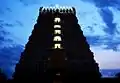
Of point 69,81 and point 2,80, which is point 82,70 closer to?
point 69,81

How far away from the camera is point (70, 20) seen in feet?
244

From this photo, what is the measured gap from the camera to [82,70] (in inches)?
2557

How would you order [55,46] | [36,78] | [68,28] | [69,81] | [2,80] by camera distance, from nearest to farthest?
1. [55,46]
2. [2,80]
3. [69,81]
4. [36,78]
5. [68,28]

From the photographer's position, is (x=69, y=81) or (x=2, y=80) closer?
(x=2, y=80)

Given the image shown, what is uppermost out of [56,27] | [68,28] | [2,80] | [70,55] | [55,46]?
[68,28]

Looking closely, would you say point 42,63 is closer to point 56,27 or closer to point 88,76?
point 88,76

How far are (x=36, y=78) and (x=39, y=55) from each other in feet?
25.8

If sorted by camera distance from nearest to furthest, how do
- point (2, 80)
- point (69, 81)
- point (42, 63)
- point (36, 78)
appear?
point (2, 80) → point (69, 81) → point (36, 78) → point (42, 63)

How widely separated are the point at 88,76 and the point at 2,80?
31.8 m

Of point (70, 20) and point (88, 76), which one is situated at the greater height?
point (70, 20)

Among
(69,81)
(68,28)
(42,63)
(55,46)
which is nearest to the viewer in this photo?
(55,46)

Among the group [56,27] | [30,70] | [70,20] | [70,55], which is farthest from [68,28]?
[56,27]

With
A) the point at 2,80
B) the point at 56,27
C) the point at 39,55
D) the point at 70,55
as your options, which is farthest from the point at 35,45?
the point at 56,27

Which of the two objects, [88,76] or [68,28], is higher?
[68,28]
